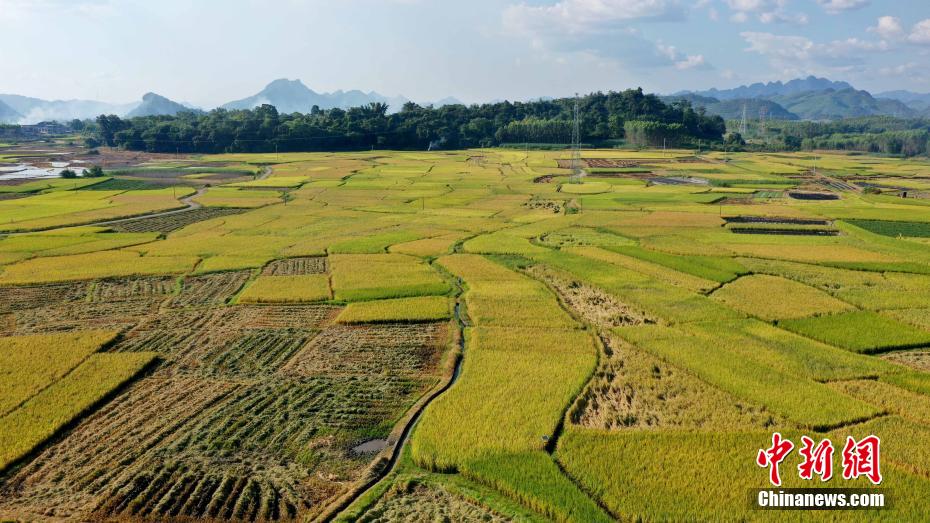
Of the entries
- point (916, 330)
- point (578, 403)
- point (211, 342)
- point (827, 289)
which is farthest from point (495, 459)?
point (827, 289)

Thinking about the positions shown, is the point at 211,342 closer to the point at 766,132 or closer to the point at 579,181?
the point at 579,181

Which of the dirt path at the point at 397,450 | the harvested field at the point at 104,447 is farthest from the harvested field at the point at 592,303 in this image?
the harvested field at the point at 104,447

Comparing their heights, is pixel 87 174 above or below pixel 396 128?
below

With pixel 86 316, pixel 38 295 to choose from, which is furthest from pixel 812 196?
pixel 38 295

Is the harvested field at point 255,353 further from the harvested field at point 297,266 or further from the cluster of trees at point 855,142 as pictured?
the cluster of trees at point 855,142

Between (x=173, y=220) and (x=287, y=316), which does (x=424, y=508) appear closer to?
(x=287, y=316)

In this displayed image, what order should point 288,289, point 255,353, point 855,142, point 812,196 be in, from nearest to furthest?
point 255,353 → point 288,289 → point 812,196 → point 855,142
